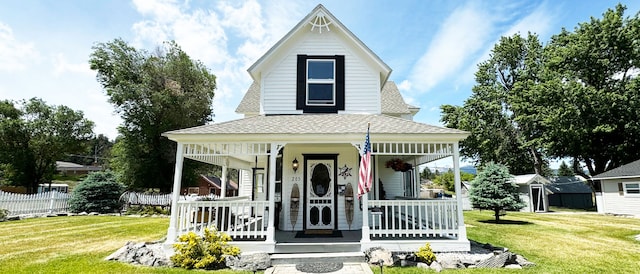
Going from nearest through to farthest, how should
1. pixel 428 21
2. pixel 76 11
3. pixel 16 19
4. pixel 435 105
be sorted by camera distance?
pixel 16 19 < pixel 76 11 < pixel 428 21 < pixel 435 105

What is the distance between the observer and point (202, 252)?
7309mm

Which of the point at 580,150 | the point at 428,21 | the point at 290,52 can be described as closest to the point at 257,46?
the point at 290,52

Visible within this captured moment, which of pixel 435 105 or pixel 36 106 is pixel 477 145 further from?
pixel 36 106

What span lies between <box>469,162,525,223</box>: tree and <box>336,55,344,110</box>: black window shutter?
1094 centimetres

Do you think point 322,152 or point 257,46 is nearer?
point 322,152

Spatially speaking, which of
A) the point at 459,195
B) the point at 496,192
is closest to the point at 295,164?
the point at 459,195

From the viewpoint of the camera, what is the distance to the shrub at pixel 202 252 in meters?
7.11

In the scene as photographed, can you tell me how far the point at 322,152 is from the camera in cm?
1042

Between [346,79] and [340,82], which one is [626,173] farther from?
[340,82]

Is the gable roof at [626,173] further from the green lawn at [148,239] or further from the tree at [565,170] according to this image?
the tree at [565,170]

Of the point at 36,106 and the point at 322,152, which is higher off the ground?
the point at 36,106

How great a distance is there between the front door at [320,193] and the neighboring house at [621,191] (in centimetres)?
2200

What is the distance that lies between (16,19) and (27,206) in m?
12.9

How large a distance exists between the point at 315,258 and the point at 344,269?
872 millimetres
